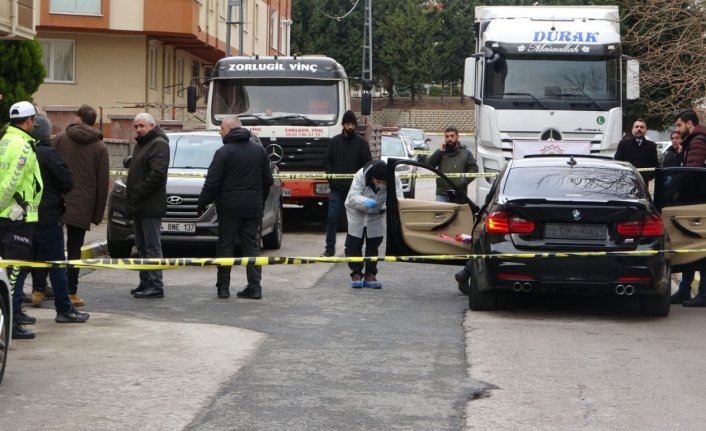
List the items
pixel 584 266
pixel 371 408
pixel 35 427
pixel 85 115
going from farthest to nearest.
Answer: pixel 85 115 < pixel 584 266 < pixel 371 408 < pixel 35 427

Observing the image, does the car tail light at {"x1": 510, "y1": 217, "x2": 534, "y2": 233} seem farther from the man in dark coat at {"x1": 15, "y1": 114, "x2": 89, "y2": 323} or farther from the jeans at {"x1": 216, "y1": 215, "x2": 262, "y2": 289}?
the man in dark coat at {"x1": 15, "y1": 114, "x2": 89, "y2": 323}

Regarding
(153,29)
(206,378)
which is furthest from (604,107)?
(153,29)

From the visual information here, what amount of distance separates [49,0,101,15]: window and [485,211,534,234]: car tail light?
103ft

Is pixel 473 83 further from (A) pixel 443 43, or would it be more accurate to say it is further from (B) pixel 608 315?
(A) pixel 443 43

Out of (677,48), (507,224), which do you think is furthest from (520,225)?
(677,48)

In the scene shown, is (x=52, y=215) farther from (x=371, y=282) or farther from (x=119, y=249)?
(x=119, y=249)

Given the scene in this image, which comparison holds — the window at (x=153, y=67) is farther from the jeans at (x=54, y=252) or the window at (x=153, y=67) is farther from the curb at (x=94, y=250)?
the jeans at (x=54, y=252)

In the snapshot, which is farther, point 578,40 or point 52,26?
point 52,26

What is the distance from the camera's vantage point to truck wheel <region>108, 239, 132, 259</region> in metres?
15.4

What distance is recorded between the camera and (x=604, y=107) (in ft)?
Answer: 64.1

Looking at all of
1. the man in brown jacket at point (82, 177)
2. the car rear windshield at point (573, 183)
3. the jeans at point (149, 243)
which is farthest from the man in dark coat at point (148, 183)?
the car rear windshield at point (573, 183)

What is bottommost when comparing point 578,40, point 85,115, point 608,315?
point 608,315

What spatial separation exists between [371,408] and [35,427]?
1.94 metres

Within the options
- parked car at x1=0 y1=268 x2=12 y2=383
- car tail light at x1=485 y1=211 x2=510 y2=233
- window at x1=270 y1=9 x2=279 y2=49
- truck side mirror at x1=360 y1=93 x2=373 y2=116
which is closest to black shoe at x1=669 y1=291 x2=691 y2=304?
car tail light at x1=485 y1=211 x2=510 y2=233
